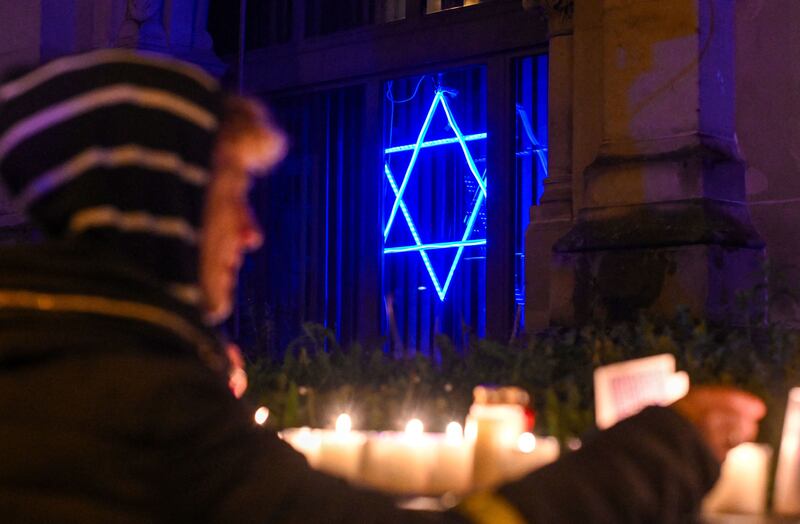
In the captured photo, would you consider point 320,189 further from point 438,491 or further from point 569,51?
point 438,491

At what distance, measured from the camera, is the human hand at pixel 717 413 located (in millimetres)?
1518

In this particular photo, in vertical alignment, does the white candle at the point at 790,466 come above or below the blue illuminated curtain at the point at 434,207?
below

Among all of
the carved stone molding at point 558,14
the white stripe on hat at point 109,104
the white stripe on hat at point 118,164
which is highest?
the carved stone molding at point 558,14

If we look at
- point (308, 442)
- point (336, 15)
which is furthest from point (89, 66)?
point (336, 15)

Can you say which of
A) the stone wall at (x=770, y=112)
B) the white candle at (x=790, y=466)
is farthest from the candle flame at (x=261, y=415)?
the stone wall at (x=770, y=112)

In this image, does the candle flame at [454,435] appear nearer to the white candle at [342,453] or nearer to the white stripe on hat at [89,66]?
the white candle at [342,453]

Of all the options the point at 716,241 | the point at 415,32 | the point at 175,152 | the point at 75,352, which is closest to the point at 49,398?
the point at 75,352

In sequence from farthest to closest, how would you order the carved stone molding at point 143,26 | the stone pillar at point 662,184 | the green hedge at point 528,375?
the carved stone molding at point 143,26 → the stone pillar at point 662,184 → the green hedge at point 528,375

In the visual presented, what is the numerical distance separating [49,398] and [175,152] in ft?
1.07

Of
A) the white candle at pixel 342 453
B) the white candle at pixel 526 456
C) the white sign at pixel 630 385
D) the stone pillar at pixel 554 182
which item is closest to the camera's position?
the white sign at pixel 630 385

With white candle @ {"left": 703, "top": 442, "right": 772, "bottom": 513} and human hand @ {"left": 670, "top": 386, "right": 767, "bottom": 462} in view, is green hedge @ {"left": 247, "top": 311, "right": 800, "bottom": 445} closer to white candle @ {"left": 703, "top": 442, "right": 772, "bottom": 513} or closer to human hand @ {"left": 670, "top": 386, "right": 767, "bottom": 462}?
white candle @ {"left": 703, "top": 442, "right": 772, "bottom": 513}

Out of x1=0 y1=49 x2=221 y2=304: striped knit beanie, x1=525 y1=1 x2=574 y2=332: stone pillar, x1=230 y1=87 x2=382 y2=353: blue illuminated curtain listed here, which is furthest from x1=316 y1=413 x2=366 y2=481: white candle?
x1=230 y1=87 x2=382 y2=353: blue illuminated curtain

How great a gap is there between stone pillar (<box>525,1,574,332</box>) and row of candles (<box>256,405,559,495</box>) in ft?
11.6

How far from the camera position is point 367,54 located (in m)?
8.32
